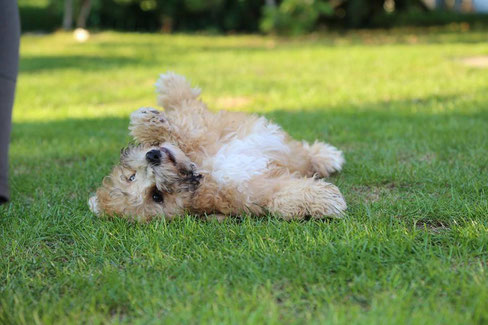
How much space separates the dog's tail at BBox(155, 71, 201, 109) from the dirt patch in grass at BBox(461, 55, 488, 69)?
7004 mm

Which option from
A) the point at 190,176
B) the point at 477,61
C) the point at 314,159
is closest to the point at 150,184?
the point at 190,176

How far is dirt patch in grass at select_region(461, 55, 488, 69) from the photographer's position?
9.69m

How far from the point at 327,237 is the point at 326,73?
7291 millimetres

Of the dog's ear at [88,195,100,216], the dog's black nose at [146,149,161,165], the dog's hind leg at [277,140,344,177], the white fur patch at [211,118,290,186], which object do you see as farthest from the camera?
the dog's hind leg at [277,140,344,177]

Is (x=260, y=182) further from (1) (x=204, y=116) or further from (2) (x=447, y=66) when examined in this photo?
(2) (x=447, y=66)

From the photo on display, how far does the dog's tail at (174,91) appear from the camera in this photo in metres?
4.19

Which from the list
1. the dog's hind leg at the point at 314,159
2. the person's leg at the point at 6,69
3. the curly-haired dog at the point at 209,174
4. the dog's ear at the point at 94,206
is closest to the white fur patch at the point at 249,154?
the curly-haired dog at the point at 209,174

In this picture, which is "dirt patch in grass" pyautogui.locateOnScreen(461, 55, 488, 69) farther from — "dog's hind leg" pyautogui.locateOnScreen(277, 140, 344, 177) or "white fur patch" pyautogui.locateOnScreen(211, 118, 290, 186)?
"white fur patch" pyautogui.locateOnScreen(211, 118, 290, 186)

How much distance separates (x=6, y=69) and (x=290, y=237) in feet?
7.73

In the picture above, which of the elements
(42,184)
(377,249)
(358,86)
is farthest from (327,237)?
(358,86)

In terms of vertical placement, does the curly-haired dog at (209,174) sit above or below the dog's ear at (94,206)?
above

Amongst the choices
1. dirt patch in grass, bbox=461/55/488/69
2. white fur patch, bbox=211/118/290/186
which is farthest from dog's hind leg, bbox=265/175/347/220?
dirt patch in grass, bbox=461/55/488/69

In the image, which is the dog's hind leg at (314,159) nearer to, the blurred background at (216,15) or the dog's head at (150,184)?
the dog's head at (150,184)

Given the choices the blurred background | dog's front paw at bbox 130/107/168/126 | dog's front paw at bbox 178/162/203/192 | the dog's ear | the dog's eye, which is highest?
the blurred background
